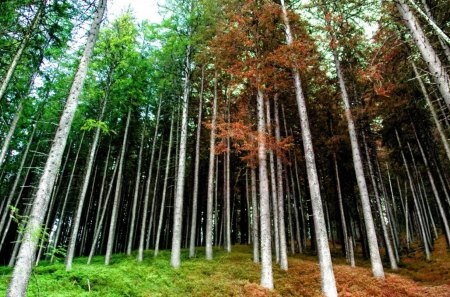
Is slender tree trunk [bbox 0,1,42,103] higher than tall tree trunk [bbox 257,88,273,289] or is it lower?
higher

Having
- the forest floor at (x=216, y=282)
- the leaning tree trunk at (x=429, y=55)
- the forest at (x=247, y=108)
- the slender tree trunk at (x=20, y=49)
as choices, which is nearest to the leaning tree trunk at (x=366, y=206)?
the forest at (x=247, y=108)

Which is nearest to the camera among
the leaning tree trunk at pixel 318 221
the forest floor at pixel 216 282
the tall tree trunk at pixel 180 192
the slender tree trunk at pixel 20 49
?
the leaning tree trunk at pixel 318 221

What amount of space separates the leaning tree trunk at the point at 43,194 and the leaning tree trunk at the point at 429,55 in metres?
9.78

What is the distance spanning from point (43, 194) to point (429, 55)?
11.0 metres

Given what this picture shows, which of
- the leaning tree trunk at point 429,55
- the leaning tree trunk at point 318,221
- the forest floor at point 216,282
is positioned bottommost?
the forest floor at point 216,282

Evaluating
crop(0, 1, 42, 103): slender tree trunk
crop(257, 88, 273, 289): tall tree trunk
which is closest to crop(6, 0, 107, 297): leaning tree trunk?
crop(0, 1, 42, 103): slender tree trunk

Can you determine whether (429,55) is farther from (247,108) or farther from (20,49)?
(20,49)

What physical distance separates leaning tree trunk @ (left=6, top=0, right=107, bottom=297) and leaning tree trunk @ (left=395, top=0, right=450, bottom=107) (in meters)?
9.78

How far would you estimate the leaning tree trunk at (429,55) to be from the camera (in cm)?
722

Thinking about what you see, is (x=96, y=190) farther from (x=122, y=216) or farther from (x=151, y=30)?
(x=151, y=30)

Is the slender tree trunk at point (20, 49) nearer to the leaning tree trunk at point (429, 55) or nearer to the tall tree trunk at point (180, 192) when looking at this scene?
the tall tree trunk at point (180, 192)

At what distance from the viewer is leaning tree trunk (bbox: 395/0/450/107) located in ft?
23.7

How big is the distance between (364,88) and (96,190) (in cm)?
2492

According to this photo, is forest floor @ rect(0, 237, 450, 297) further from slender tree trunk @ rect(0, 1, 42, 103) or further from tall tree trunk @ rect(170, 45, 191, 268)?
slender tree trunk @ rect(0, 1, 42, 103)
